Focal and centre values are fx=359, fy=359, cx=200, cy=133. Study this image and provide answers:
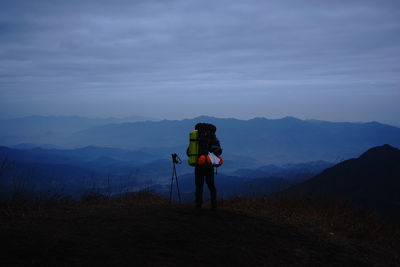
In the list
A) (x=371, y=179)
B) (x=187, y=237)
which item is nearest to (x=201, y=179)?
(x=187, y=237)

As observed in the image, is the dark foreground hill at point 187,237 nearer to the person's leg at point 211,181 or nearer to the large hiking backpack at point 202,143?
the person's leg at point 211,181

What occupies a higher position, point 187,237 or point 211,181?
point 211,181

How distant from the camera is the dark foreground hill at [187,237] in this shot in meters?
5.13

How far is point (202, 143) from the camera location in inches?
339

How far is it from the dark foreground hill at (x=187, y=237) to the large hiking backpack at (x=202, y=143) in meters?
1.34

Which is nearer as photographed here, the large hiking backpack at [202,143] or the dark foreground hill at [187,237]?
the dark foreground hill at [187,237]

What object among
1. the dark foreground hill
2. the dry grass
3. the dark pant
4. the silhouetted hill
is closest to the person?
the dark pant

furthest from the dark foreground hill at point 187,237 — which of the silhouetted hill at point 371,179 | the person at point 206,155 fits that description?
the silhouetted hill at point 371,179

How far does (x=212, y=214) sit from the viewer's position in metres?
8.21

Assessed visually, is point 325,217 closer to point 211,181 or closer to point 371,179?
point 211,181

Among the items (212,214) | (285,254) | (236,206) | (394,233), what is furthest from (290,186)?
(285,254)

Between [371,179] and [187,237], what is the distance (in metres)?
119

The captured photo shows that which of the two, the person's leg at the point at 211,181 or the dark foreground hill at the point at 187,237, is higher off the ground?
the person's leg at the point at 211,181

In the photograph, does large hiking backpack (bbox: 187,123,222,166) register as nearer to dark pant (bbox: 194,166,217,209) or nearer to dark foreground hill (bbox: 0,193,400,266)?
dark pant (bbox: 194,166,217,209)
